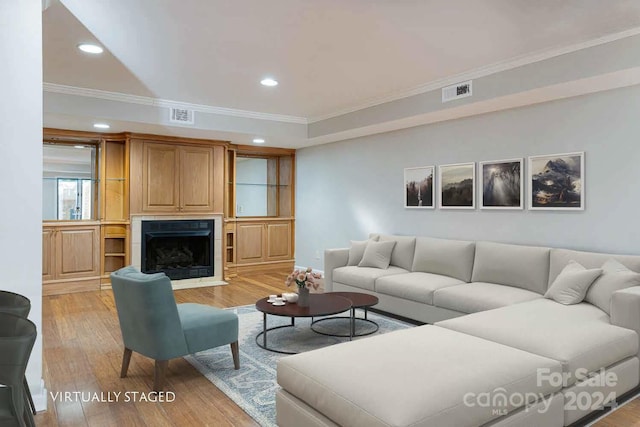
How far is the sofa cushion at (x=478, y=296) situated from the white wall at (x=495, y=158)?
757 millimetres

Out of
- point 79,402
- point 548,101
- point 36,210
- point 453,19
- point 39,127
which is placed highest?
point 453,19

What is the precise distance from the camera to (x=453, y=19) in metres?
3.12

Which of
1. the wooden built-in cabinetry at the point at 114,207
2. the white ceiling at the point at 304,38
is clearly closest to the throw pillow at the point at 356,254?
the white ceiling at the point at 304,38

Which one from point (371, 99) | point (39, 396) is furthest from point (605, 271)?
point (39, 396)

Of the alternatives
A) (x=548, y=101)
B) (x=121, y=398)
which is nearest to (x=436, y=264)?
(x=548, y=101)

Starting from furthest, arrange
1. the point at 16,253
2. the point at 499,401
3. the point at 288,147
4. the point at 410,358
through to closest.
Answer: the point at 288,147
the point at 16,253
the point at 410,358
the point at 499,401

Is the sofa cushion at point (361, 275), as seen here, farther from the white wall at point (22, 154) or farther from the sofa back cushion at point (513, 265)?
the white wall at point (22, 154)

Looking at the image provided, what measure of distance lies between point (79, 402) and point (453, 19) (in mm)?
3617

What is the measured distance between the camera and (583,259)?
3744 millimetres

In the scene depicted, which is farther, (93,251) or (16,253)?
(93,251)

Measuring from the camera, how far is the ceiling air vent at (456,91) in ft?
14.7

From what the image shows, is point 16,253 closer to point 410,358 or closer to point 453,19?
point 410,358

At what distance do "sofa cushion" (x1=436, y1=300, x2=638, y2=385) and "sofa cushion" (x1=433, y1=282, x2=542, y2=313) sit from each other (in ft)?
1.69

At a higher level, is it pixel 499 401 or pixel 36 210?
pixel 36 210
